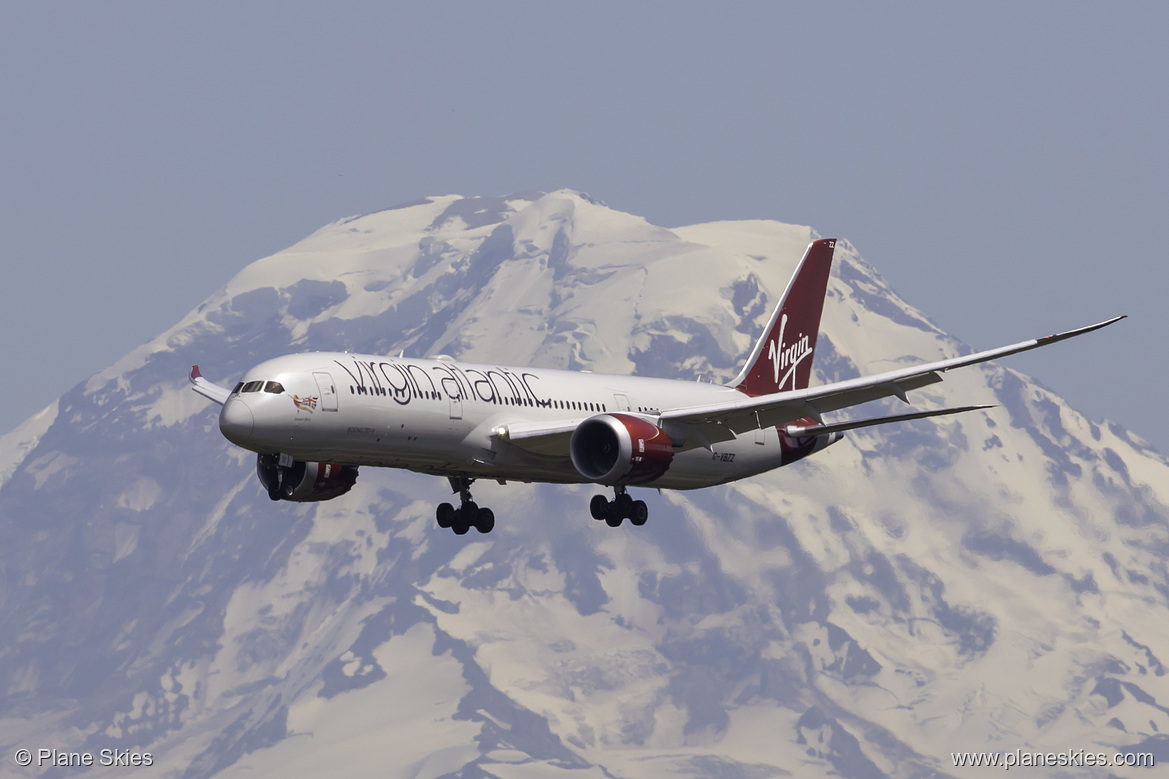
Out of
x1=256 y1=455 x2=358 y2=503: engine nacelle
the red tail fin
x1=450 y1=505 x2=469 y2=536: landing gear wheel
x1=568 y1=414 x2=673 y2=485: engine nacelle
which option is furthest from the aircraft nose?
the red tail fin

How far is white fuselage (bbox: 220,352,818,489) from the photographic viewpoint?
58.0 m

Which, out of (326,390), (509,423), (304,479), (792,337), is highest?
(326,390)

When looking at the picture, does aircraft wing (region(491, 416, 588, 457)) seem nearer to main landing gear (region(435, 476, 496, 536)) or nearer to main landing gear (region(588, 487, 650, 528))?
main landing gear (region(588, 487, 650, 528))

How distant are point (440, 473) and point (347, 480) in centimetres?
340

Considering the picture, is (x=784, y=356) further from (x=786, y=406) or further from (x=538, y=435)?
(x=538, y=435)

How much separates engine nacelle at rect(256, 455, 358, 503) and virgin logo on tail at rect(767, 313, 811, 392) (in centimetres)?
2006

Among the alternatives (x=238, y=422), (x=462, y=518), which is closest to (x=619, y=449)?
(x=462, y=518)

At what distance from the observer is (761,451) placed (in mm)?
72938

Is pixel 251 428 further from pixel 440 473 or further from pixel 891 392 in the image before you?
pixel 891 392

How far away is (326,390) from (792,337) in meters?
26.9

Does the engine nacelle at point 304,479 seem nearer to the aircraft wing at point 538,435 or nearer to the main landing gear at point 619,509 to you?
the aircraft wing at point 538,435

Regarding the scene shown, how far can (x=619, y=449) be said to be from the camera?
62875 mm

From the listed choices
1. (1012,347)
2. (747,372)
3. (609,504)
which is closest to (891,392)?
(1012,347)

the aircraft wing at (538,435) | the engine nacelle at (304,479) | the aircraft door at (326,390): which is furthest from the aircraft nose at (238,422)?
the aircraft wing at (538,435)
